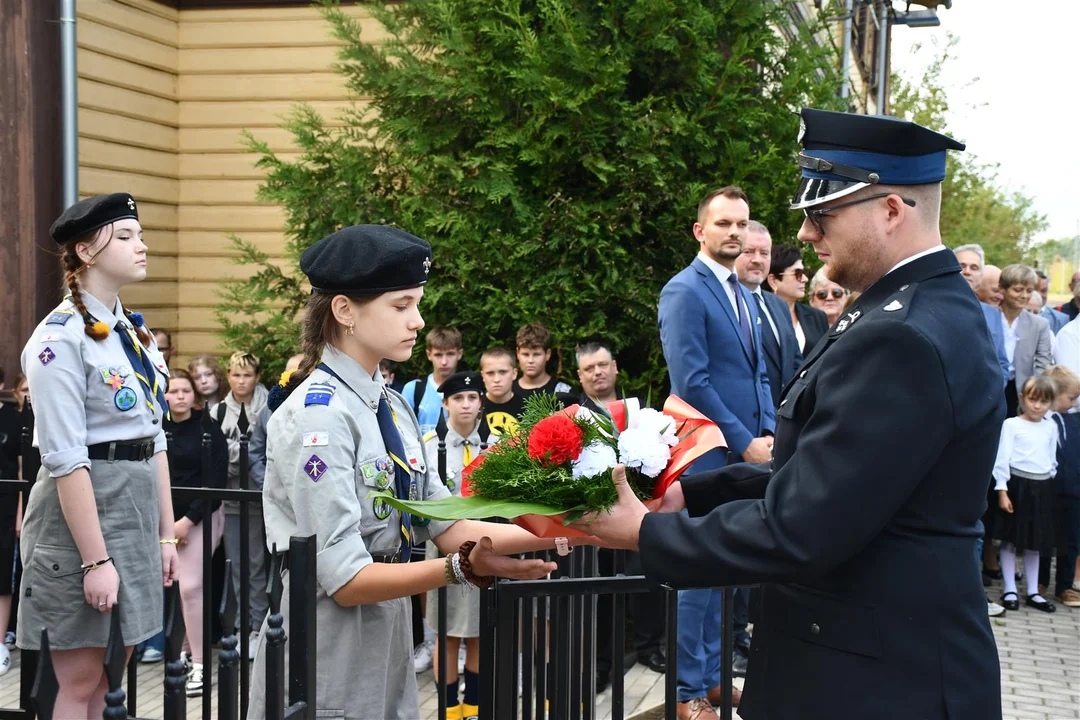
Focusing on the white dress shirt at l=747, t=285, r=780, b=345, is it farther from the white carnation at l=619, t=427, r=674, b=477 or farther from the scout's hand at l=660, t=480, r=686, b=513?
the white carnation at l=619, t=427, r=674, b=477

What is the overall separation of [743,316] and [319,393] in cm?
326

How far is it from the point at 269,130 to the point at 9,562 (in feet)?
17.3

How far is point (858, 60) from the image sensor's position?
20.2 m

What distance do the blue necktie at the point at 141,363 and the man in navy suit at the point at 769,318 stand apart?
308cm

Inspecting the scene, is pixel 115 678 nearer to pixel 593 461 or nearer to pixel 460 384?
pixel 593 461

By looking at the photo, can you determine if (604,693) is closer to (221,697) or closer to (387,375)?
(387,375)

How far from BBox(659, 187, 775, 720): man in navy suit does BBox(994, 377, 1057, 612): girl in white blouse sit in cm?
319

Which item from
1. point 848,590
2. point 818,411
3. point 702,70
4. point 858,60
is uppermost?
point 858,60

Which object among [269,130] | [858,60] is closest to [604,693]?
[269,130]

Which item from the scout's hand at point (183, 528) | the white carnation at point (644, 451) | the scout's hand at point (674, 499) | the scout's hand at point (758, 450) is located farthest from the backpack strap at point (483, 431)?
the white carnation at point (644, 451)

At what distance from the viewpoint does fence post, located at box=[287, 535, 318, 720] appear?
219cm

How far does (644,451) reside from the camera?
7.99 ft

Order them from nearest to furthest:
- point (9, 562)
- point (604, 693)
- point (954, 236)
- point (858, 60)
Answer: point (604, 693) < point (9, 562) < point (858, 60) < point (954, 236)

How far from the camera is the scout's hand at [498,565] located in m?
2.79
